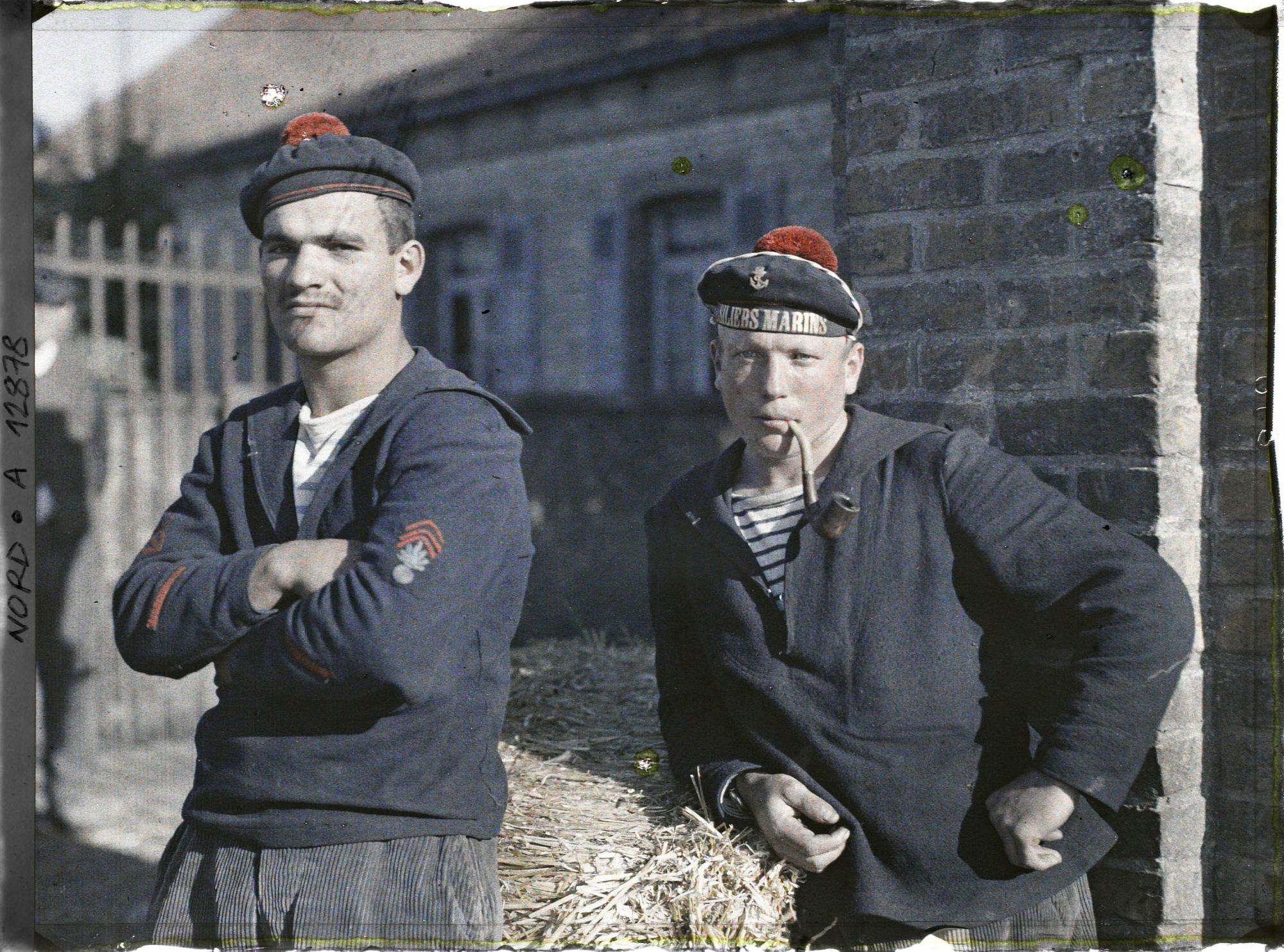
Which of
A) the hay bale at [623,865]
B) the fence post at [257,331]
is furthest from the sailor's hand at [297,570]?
the hay bale at [623,865]

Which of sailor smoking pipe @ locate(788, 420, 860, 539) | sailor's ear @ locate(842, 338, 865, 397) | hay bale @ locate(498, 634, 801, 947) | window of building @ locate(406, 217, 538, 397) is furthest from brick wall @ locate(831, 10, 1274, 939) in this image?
window of building @ locate(406, 217, 538, 397)

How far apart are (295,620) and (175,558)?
0.42 m

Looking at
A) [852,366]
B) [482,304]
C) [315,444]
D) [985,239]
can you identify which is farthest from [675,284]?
[315,444]

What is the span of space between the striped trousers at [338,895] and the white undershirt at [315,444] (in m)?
0.77

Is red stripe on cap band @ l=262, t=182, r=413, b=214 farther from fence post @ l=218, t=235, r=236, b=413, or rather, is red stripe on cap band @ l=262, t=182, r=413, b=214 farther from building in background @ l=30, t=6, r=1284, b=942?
fence post @ l=218, t=235, r=236, b=413

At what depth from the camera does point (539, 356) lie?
2996mm

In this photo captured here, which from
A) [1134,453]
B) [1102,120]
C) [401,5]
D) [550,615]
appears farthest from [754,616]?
[401,5]

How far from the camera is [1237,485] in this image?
258cm

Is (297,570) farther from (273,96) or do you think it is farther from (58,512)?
(273,96)

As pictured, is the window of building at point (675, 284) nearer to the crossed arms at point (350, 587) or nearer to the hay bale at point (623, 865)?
the crossed arms at point (350, 587)

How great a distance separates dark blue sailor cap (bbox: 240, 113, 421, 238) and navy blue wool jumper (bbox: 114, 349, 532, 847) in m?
0.43

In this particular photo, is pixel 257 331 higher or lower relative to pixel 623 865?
higher

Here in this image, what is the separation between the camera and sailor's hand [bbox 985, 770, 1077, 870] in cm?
240

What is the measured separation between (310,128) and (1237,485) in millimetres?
2385
